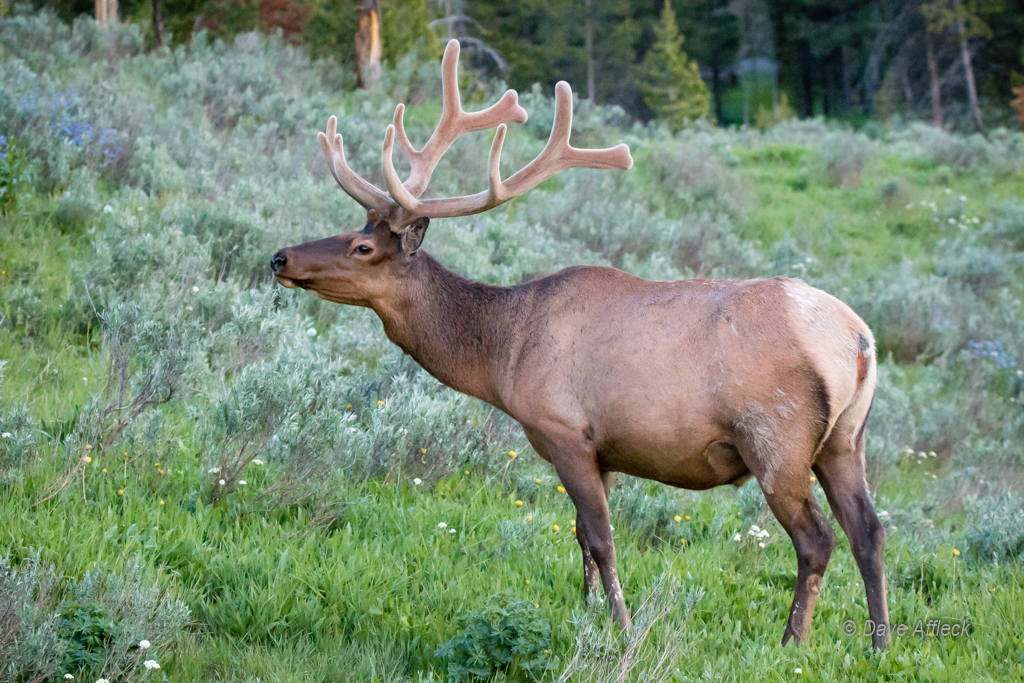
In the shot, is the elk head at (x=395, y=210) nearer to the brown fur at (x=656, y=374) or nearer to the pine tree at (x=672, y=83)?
the brown fur at (x=656, y=374)

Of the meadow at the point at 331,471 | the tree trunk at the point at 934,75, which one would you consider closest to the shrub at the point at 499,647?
the meadow at the point at 331,471

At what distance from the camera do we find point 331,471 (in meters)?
5.18

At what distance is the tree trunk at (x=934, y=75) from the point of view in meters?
30.6

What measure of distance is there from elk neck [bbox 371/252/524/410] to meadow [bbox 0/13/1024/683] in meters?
0.89

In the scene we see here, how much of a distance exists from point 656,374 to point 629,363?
0.47 ft

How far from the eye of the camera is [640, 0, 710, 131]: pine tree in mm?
30594

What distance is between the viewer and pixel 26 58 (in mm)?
12023

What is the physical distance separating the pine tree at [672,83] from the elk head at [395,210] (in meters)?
26.0

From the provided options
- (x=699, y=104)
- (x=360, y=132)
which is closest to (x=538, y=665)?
(x=360, y=132)

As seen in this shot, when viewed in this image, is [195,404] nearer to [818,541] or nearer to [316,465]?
[316,465]

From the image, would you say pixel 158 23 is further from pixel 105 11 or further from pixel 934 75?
pixel 934 75

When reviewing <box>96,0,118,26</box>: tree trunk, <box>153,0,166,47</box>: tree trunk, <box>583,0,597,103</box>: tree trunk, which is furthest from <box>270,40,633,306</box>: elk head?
<box>583,0,597,103</box>: tree trunk

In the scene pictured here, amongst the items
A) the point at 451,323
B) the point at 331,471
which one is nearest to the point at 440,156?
the point at 451,323

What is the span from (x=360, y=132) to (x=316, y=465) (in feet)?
26.4
